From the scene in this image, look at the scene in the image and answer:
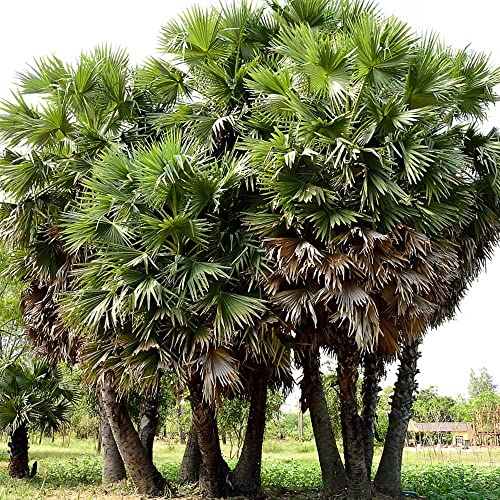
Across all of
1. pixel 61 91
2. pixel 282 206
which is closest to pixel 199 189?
pixel 282 206

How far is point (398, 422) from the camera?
27.9 ft

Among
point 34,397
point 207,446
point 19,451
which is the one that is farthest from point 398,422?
point 19,451

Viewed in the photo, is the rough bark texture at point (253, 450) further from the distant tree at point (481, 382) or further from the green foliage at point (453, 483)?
the distant tree at point (481, 382)

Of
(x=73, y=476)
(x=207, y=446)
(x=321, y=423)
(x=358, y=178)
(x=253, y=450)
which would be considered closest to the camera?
(x=358, y=178)

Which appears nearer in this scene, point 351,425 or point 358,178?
point 358,178

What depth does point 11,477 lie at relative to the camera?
34.6ft

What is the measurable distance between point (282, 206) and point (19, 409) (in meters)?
7.44

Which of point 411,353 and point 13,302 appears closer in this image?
point 411,353

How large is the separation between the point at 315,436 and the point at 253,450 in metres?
0.99

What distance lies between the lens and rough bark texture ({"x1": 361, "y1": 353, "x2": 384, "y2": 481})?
857cm

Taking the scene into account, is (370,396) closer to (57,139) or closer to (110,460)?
(110,460)

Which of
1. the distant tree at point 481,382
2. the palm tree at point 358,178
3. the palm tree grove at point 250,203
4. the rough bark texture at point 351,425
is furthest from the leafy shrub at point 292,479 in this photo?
the distant tree at point 481,382

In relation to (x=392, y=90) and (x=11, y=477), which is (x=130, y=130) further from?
(x=11, y=477)

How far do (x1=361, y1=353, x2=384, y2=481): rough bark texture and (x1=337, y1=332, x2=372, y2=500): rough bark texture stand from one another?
119 cm
